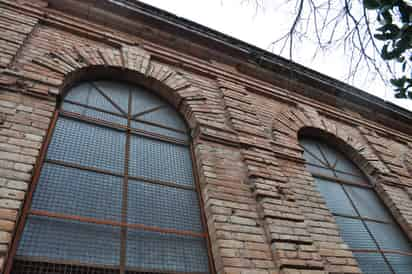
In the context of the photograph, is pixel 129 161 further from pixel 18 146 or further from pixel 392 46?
pixel 392 46

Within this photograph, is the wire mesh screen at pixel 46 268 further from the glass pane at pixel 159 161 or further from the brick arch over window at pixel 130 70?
the brick arch over window at pixel 130 70

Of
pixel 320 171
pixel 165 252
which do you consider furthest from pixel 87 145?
pixel 320 171

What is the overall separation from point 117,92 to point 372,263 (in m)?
4.26

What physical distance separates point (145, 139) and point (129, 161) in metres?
0.46

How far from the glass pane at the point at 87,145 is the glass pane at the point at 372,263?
331 centimetres

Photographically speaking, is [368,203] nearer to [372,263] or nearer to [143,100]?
[372,263]

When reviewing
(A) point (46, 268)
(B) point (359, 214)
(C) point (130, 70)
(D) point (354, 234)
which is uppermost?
(C) point (130, 70)

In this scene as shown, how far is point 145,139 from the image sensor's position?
11.9 feet

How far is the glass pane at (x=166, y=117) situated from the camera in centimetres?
396

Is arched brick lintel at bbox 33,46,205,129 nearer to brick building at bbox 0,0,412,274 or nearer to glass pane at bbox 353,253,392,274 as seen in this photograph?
brick building at bbox 0,0,412,274

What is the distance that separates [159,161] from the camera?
3447mm

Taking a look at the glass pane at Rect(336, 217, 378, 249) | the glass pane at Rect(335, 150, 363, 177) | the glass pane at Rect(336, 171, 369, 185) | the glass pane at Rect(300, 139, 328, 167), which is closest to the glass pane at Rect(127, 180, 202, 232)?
the glass pane at Rect(336, 217, 378, 249)

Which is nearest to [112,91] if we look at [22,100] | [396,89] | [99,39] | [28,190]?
[99,39]

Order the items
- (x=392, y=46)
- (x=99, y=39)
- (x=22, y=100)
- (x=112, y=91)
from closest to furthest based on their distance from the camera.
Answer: (x=392, y=46), (x=22, y=100), (x=112, y=91), (x=99, y=39)
